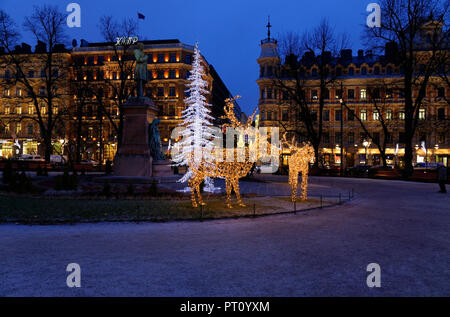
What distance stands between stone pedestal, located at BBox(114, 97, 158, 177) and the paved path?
39.1 feet

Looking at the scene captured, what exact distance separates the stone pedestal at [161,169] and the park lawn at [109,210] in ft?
22.7

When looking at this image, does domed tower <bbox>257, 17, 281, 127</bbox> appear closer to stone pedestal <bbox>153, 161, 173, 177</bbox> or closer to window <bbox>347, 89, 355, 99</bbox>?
window <bbox>347, 89, 355, 99</bbox>

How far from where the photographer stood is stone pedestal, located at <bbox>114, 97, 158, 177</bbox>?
2147cm

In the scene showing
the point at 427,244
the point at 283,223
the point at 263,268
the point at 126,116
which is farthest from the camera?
the point at 126,116

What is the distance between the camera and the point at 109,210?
1205 cm

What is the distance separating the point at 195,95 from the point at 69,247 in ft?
94.3

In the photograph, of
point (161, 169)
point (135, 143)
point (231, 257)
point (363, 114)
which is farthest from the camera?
point (363, 114)

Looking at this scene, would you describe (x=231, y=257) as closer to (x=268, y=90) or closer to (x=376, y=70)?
(x=268, y=90)

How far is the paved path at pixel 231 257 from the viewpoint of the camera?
491 centimetres

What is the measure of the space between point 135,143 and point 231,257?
54.5ft

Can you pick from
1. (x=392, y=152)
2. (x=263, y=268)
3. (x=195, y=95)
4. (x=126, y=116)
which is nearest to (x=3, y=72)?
(x=195, y=95)

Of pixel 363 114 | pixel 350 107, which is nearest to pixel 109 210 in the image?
pixel 350 107

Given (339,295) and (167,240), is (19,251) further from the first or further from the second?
(339,295)

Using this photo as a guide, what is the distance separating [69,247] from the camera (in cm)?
723
